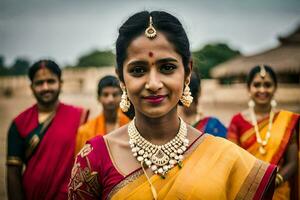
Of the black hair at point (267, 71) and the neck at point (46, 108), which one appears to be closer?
the neck at point (46, 108)

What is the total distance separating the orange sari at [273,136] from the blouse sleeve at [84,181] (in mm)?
2710

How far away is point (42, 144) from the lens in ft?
14.1

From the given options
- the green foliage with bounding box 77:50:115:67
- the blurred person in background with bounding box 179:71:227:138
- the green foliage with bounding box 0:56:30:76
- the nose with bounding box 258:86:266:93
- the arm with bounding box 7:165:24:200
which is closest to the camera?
the arm with bounding box 7:165:24:200

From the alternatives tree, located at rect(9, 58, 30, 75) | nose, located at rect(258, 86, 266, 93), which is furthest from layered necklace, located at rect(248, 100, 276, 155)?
tree, located at rect(9, 58, 30, 75)

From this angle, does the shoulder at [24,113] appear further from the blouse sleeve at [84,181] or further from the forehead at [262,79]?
the forehead at [262,79]

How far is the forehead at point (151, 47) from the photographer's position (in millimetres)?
2037

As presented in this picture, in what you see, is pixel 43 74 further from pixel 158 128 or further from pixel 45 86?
pixel 158 128

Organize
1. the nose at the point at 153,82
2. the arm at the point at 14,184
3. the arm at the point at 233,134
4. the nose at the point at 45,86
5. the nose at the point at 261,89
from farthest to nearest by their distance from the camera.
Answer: the nose at the point at 261,89 < the arm at the point at 233,134 < the nose at the point at 45,86 < the arm at the point at 14,184 < the nose at the point at 153,82

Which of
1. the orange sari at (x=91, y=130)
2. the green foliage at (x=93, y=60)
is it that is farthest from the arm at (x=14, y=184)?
the green foliage at (x=93, y=60)

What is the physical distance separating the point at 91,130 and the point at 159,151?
2553 millimetres

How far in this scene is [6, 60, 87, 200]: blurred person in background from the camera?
4.13 meters

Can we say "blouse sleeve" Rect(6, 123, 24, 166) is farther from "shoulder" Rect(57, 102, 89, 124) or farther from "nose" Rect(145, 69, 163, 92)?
"nose" Rect(145, 69, 163, 92)

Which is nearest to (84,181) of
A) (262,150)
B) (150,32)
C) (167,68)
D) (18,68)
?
(167,68)

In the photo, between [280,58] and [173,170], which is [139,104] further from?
[280,58]
